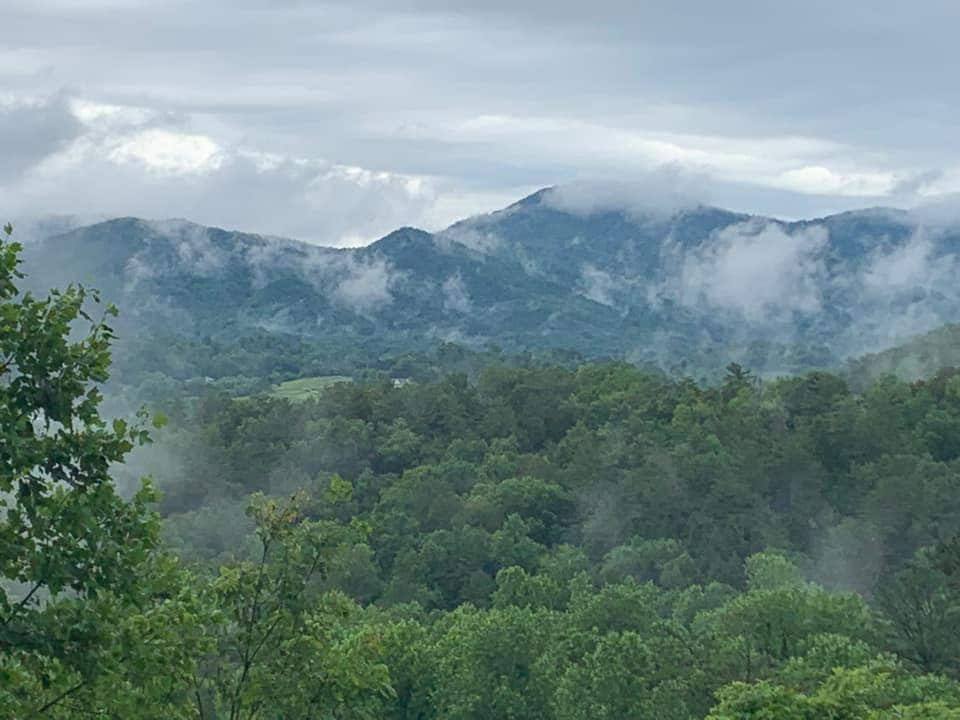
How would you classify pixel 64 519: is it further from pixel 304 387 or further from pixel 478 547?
pixel 304 387

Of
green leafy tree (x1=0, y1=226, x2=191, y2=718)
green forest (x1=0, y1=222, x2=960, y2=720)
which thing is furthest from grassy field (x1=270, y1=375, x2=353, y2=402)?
green leafy tree (x1=0, y1=226, x2=191, y2=718)

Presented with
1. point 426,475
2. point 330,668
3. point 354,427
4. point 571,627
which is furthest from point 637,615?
point 354,427

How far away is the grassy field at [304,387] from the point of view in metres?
100

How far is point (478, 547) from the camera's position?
4844 centimetres

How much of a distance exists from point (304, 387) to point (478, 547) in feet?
209

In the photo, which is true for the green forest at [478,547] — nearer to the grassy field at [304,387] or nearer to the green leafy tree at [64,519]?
the green leafy tree at [64,519]

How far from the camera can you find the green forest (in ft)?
26.6

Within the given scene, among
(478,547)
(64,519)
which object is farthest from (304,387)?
(64,519)

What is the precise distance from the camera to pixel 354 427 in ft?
217

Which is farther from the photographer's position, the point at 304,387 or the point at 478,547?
the point at 304,387

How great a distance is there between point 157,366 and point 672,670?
112863 millimetres

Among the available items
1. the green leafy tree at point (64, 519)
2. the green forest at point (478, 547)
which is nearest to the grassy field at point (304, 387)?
the green forest at point (478, 547)

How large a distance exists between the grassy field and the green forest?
19.4 m

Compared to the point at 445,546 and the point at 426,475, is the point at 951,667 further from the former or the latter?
the point at 426,475
